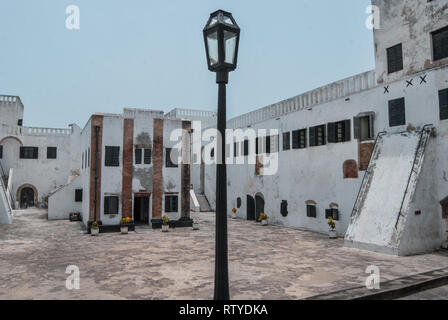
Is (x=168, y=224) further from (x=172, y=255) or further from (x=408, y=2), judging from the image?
(x=408, y=2)

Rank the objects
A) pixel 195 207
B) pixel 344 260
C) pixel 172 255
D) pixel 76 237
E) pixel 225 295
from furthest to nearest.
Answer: pixel 195 207, pixel 76 237, pixel 172 255, pixel 344 260, pixel 225 295

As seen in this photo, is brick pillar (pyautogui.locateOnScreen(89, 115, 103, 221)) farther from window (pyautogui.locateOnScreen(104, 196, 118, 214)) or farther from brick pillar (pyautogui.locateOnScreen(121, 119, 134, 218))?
brick pillar (pyautogui.locateOnScreen(121, 119, 134, 218))

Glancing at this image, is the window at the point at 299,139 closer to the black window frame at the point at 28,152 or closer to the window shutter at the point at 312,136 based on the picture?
the window shutter at the point at 312,136

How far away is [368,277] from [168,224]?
1338cm

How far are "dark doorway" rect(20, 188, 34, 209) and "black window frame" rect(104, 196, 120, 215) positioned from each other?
Result: 1730cm

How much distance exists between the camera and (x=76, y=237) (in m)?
16.9

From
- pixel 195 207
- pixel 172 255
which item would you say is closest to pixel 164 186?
pixel 172 255

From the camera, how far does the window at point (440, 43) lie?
1264cm

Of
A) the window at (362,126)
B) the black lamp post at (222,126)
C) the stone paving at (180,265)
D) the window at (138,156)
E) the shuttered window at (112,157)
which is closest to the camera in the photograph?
the black lamp post at (222,126)

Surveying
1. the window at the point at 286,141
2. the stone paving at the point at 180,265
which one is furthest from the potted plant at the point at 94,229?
the window at the point at 286,141

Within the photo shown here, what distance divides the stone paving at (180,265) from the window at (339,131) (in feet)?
17.1

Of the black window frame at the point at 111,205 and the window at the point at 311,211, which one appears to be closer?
the window at the point at 311,211

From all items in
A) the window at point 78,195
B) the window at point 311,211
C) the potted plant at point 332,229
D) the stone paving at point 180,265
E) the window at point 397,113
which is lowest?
the stone paving at point 180,265

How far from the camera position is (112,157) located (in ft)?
64.5
